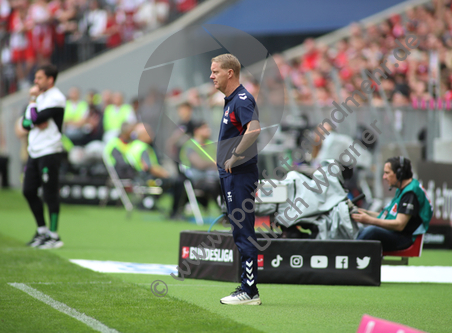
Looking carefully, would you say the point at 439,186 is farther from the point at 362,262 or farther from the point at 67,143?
the point at 67,143

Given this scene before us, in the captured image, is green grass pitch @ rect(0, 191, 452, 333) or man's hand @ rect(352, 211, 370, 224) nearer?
green grass pitch @ rect(0, 191, 452, 333)

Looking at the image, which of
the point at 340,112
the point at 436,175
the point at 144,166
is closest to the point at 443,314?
the point at 436,175

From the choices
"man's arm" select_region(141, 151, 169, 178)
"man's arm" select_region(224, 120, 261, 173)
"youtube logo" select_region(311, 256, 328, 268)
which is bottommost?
"youtube logo" select_region(311, 256, 328, 268)

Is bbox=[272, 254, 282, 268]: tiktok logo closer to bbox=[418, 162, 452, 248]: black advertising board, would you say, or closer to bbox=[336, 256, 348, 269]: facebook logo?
bbox=[336, 256, 348, 269]: facebook logo

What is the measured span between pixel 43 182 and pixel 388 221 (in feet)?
14.3

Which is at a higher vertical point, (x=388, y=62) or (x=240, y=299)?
(x=388, y=62)

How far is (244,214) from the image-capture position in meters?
5.19

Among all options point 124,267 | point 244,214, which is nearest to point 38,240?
point 124,267

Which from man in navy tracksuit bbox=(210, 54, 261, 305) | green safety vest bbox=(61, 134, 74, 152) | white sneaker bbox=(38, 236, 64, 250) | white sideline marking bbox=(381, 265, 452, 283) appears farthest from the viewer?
green safety vest bbox=(61, 134, 74, 152)

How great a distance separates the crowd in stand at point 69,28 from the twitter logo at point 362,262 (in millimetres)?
15027

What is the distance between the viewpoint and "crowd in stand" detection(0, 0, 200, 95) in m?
20.2

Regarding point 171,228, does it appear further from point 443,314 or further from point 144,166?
point 443,314

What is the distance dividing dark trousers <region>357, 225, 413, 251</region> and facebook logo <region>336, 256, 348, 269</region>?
0.55 m

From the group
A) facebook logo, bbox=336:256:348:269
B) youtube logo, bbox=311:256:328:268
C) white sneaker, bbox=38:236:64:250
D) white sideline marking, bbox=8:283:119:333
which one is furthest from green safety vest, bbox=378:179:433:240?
white sneaker, bbox=38:236:64:250
